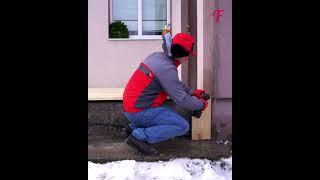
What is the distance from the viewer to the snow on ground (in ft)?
13.5

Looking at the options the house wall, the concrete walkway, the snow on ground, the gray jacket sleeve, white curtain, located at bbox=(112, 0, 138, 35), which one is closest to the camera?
the snow on ground

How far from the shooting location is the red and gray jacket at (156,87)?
4465 mm

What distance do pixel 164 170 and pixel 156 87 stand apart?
0.81 metres

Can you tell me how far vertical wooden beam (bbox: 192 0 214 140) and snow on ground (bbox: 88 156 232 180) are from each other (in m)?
0.66

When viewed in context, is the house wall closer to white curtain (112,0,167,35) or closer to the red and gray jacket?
the red and gray jacket

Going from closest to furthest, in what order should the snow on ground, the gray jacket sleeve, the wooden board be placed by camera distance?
the snow on ground, the gray jacket sleeve, the wooden board

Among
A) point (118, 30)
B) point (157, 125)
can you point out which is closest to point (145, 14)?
point (118, 30)

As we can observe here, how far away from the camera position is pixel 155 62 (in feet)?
14.8

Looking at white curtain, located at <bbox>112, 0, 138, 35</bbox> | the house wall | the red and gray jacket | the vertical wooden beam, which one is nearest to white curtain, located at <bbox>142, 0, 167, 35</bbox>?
white curtain, located at <bbox>112, 0, 138, 35</bbox>
